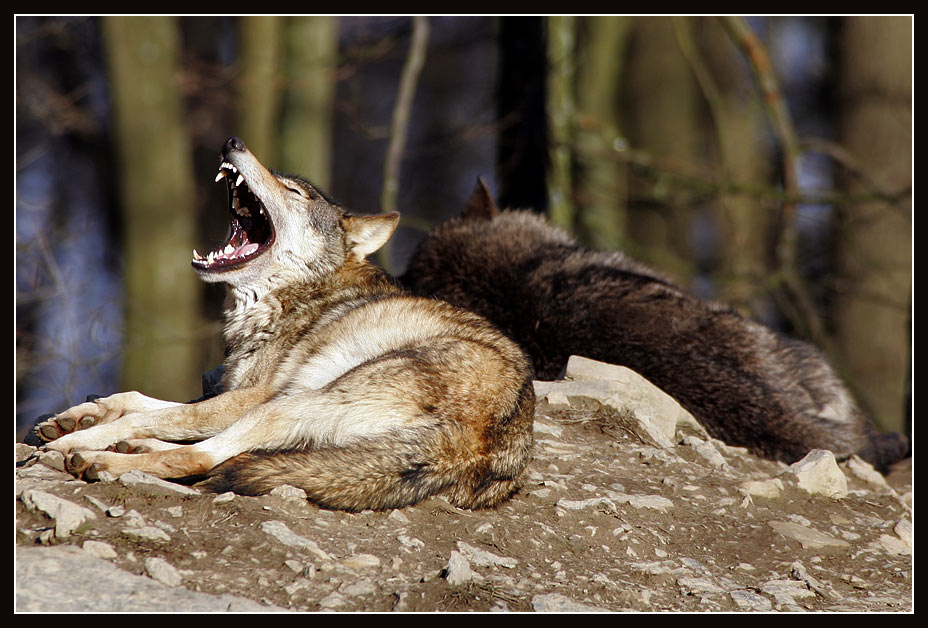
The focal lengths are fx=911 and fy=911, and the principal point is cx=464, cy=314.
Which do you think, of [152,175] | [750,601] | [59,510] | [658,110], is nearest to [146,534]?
[59,510]

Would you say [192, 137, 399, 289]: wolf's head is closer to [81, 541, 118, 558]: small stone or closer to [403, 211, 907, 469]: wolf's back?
[403, 211, 907, 469]: wolf's back

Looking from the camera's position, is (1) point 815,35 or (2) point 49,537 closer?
(2) point 49,537

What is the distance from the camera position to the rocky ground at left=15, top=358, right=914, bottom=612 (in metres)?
3.40

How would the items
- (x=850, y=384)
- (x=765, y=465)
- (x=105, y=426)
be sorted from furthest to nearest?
(x=850, y=384), (x=765, y=465), (x=105, y=426)

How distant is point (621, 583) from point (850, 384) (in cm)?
662

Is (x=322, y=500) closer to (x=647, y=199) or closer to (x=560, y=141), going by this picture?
(x=560, y=141)

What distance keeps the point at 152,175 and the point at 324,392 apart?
8.45 metres

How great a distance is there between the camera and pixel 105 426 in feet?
14.7

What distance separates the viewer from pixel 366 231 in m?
5.88

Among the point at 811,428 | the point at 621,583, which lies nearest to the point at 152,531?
the point at 621,583

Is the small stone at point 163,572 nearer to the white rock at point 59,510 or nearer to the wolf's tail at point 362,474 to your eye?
the white rock at point 59,510

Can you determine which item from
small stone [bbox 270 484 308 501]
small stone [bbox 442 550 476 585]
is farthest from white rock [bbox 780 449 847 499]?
small stone [bbox 270 484 308 501]

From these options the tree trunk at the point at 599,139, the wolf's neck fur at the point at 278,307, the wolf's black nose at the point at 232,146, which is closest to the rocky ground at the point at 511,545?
the wolf's neck fur at the point at 278,307

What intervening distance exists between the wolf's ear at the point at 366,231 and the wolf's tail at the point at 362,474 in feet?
6.33
